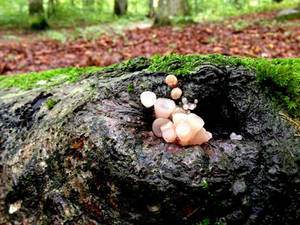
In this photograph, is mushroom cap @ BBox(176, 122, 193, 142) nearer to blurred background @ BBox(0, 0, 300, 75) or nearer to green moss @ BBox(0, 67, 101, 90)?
green moss @ BBox(0, 67, 101, 90)

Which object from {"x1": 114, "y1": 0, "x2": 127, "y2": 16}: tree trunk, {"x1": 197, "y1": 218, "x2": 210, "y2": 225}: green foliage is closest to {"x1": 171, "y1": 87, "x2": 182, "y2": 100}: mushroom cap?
{"x1": 197, "y1": 218, "x2": 210, "y2": 225}: green foliage

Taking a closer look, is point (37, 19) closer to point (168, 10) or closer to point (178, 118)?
point (168, 10)

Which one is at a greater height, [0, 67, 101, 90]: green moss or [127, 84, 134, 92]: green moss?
[127, 84, 134, 92]: green moss

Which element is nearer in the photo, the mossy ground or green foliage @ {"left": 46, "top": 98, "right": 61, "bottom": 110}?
the mossy ground

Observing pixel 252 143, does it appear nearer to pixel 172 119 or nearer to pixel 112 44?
pixel 172 119

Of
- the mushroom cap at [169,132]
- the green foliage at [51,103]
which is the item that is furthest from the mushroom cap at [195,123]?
the green foliage at [51,103]

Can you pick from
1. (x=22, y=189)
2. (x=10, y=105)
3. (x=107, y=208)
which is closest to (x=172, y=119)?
(x=107, y=208)
